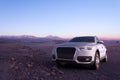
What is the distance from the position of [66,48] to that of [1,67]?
332cm

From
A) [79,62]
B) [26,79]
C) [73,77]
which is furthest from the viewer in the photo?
[79,62]

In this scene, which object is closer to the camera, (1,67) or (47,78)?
(47,78)

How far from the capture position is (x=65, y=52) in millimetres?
11969

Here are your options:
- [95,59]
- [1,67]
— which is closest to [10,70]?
[1,67]

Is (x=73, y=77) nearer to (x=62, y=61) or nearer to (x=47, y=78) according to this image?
(x=47, y=78)

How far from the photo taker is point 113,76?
10.6 meters

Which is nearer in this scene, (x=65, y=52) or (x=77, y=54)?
(x=77, y=54)

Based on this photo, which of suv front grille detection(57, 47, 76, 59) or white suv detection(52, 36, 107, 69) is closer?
white suv detection(52, 36, 107, 69)

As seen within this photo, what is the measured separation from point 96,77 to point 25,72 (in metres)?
3.03

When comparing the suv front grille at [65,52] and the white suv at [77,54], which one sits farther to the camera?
the suv front grille at [65,52]

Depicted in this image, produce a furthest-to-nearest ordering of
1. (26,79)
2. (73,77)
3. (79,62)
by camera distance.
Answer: (79,62)
(73,77)
(26,79)

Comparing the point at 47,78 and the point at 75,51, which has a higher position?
the point at 75,51

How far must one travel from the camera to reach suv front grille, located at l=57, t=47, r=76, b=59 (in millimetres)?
11795

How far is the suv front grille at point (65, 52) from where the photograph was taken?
1180 cm
